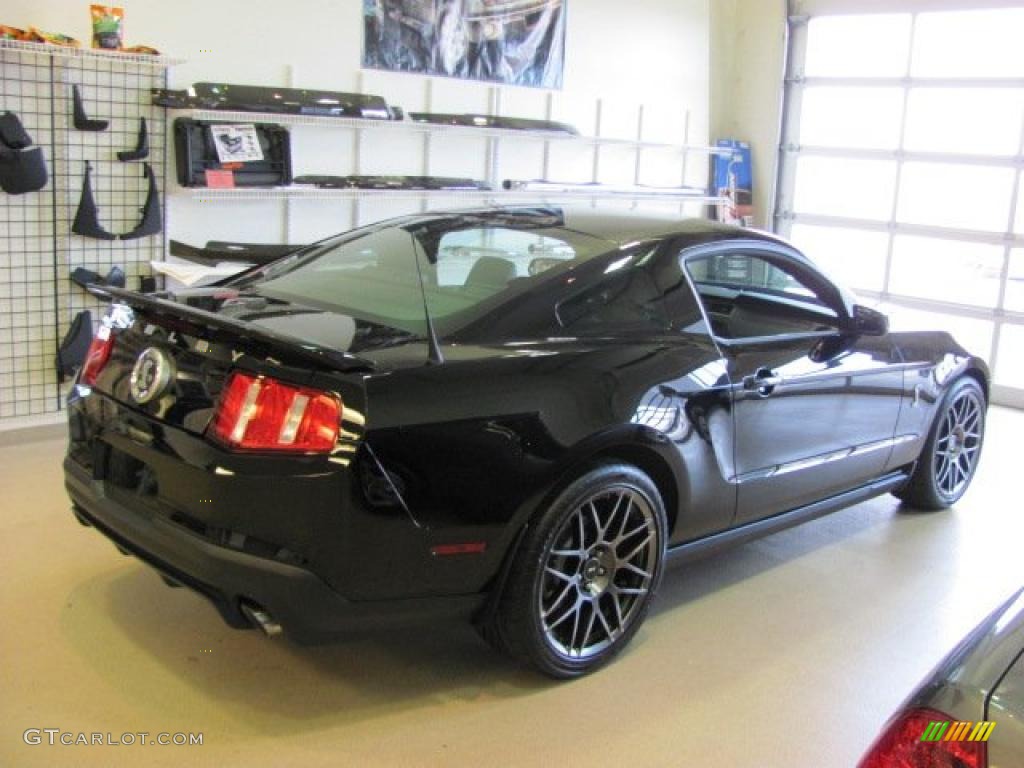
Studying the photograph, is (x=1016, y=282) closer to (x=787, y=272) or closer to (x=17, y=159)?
(x=787, y=272)

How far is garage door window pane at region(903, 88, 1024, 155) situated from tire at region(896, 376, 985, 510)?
11.7 feet

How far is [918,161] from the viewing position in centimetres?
787

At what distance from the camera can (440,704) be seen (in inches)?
107

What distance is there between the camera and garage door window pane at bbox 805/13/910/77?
791cm

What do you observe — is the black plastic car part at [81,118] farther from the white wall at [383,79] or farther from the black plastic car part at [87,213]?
the white wall at [383,79]

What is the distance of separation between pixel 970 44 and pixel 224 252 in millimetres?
5768

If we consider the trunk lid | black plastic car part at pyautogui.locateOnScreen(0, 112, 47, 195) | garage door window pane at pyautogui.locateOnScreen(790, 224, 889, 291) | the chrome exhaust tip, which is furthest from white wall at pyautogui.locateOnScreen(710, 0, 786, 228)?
the chrome exhaust tip

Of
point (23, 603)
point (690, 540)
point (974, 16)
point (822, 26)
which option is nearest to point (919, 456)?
point (690, 540)

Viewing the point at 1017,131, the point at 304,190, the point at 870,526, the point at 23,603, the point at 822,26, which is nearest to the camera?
the point at 23,603

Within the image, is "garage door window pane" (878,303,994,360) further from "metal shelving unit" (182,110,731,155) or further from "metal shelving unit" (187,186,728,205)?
"metal shelving unit" (182,110,731,155)

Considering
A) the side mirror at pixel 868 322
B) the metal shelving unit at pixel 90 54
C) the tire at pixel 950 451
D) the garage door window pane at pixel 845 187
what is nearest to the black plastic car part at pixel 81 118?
the metal shelving unit at pixel 90 54

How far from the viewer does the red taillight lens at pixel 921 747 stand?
1325 millimetres

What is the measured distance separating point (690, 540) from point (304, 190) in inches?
132

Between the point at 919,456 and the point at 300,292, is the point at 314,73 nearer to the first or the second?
the point at 300,292
